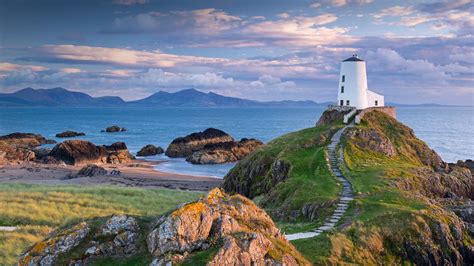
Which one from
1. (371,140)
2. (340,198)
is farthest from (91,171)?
(340,198)

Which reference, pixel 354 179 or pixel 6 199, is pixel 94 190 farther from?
pixel 354 179

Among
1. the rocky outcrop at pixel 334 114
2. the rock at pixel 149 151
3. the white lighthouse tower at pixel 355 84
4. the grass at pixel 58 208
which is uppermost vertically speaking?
the white lighthouse tower at pixel 355 84

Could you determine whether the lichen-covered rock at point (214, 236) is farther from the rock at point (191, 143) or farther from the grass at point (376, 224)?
the rock at point (191, 143)

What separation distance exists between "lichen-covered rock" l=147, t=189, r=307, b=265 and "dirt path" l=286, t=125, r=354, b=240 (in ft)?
25.8

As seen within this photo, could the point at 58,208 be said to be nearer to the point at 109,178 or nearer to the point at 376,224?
the point at 376,224

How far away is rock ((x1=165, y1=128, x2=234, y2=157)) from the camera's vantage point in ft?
379

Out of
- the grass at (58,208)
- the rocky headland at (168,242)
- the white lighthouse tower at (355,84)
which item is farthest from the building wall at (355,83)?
the rocky headland at (168,242)

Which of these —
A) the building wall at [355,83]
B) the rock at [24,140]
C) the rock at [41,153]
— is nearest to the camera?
the building wall at [355,83]

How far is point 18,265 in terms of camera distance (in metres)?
16.6

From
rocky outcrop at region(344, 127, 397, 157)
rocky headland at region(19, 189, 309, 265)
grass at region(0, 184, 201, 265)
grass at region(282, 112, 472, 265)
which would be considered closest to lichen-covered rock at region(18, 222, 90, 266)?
rocky headland at region(19, 189, 309, 265)

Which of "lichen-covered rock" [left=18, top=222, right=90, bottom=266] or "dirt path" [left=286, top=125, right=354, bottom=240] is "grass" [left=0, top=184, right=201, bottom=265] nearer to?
→ "lichen-covered rock" [left=18, top=222, right=90, bottom=266]

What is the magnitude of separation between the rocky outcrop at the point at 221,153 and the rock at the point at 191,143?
1069cm

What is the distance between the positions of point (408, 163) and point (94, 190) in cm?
3406

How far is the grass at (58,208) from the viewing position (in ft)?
89.2
